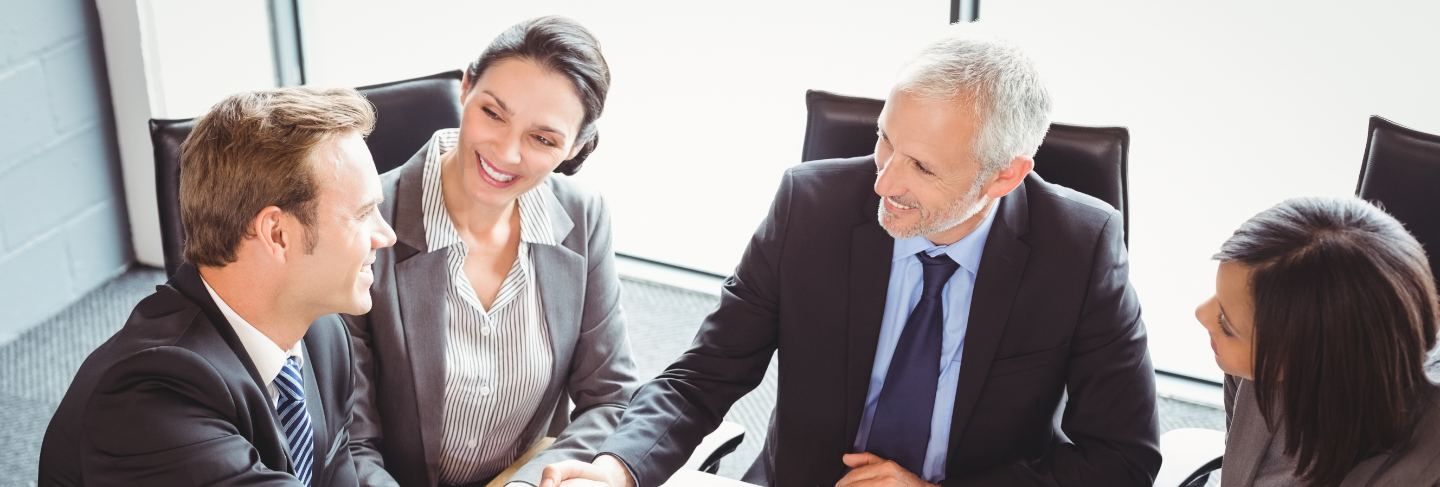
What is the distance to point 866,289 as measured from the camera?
78.0 inches

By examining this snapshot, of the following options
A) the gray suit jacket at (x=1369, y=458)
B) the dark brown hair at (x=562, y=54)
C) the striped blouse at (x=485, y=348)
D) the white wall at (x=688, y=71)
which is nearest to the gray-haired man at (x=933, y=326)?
the gray suit jacket at (x=1369, y=458)

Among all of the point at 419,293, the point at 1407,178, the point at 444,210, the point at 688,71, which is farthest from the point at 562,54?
the point at 688,71

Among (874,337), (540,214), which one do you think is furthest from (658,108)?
(874,337)

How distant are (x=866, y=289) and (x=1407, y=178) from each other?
2.65 feet

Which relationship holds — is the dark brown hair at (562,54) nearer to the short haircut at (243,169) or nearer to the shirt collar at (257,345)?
the short haircut at (243,169)

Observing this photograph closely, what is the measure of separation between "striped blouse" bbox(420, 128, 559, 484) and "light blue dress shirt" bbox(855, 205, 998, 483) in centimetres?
56

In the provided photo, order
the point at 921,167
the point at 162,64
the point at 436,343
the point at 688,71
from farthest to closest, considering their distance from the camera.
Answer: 1. the point at 688,71
2. the point at 162,64
3. the point at 436,343
4. the point at 921,167

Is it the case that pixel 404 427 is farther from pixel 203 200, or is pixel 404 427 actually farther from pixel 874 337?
pixel 874 337

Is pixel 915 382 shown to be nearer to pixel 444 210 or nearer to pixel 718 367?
pixel 718 367

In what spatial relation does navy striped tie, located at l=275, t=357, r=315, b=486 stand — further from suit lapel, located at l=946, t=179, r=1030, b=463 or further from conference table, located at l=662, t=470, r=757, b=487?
suit lapel, located at l=946, t=179, r=1030, b=463

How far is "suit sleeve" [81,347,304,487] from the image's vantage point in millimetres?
1477

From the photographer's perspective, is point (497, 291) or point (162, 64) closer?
point (497, 291)

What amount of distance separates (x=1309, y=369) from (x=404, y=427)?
4.41 ft

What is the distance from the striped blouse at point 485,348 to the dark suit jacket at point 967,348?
24 centimetres
